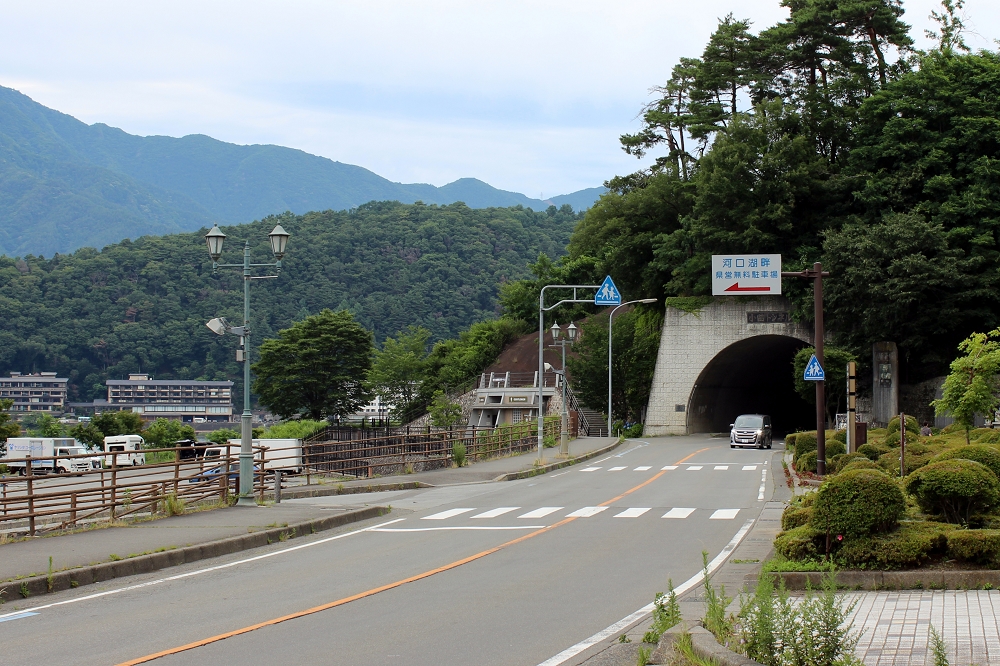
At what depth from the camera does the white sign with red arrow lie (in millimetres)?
22750

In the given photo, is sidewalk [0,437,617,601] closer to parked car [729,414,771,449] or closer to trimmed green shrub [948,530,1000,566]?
trimmed green shrub [948,530,1000,566]

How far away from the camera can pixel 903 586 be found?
9.62 metres

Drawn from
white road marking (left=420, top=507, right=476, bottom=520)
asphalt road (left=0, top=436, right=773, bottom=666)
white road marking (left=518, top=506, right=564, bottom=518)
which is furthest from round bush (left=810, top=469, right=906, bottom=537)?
white road marking (left=420, top=507, right=476, bottom=520)

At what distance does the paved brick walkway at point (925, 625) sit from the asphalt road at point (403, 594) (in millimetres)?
2233

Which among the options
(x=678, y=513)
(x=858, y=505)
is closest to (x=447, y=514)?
(x=678, y=513)

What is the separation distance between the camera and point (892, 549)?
32.3 feet

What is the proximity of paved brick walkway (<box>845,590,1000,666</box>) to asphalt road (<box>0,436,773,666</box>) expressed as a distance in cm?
223

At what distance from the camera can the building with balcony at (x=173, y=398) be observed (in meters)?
126

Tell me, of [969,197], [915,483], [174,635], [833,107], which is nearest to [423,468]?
[915,483]

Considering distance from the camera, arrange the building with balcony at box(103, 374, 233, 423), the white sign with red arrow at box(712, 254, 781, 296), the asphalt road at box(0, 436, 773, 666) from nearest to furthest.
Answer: the asphalt road at box(0, 436, 773, 666) < the white sign with red arrow at box(712, 254, 781, 296) < the building with balcony at box(103, 374, 233, 423)

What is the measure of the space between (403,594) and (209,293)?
125m

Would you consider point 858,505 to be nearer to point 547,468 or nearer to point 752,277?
point 752,277

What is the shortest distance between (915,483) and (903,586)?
282 centimetres

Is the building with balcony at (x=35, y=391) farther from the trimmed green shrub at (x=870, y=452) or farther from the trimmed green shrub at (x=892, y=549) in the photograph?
the trimmed green shrub at (x=892, y=549)
